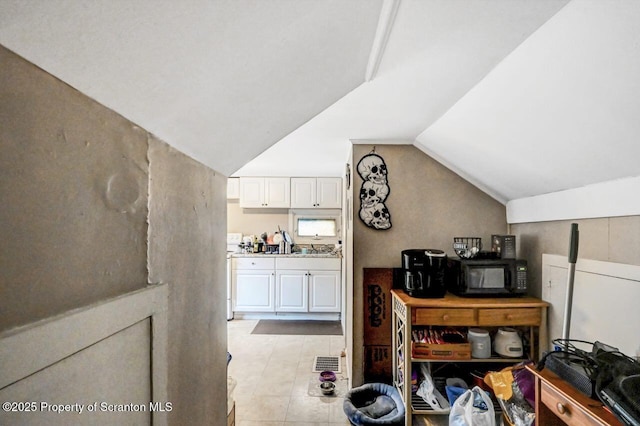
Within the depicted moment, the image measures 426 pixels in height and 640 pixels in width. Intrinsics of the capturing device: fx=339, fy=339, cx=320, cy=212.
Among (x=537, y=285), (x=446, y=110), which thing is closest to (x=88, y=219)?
(x=446, y=110)

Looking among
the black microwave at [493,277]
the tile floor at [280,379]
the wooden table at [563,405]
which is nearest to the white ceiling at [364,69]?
the black microwave at [493,277]

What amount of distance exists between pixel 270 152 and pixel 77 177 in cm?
305

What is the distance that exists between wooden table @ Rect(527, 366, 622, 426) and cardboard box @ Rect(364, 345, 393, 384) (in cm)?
145

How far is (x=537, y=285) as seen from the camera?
8.27ft

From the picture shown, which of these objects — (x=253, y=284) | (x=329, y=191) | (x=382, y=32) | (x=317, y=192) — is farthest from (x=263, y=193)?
(x=382, y=32)

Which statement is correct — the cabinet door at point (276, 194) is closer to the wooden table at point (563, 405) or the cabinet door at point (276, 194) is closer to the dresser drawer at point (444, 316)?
the dresser drawer at point (444, 316)

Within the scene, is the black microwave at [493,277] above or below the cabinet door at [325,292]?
above

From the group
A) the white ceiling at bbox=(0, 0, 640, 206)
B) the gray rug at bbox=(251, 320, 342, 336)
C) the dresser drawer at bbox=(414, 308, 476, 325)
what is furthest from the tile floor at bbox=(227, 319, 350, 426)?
the white ceiling at bbox=(0, 0, 640, 206)

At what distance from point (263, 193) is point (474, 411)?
13.6 feet

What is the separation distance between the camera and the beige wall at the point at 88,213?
0.41 m

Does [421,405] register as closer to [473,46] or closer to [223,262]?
[223,262]

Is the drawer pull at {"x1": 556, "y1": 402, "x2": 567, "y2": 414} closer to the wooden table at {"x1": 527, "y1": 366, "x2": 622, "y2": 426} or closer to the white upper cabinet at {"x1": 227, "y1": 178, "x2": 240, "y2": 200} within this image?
the wooden table at {"x1": 527, "y1": 366, "x2": 622, "y2": 426}

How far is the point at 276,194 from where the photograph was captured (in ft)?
17.7

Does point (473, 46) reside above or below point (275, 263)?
above
